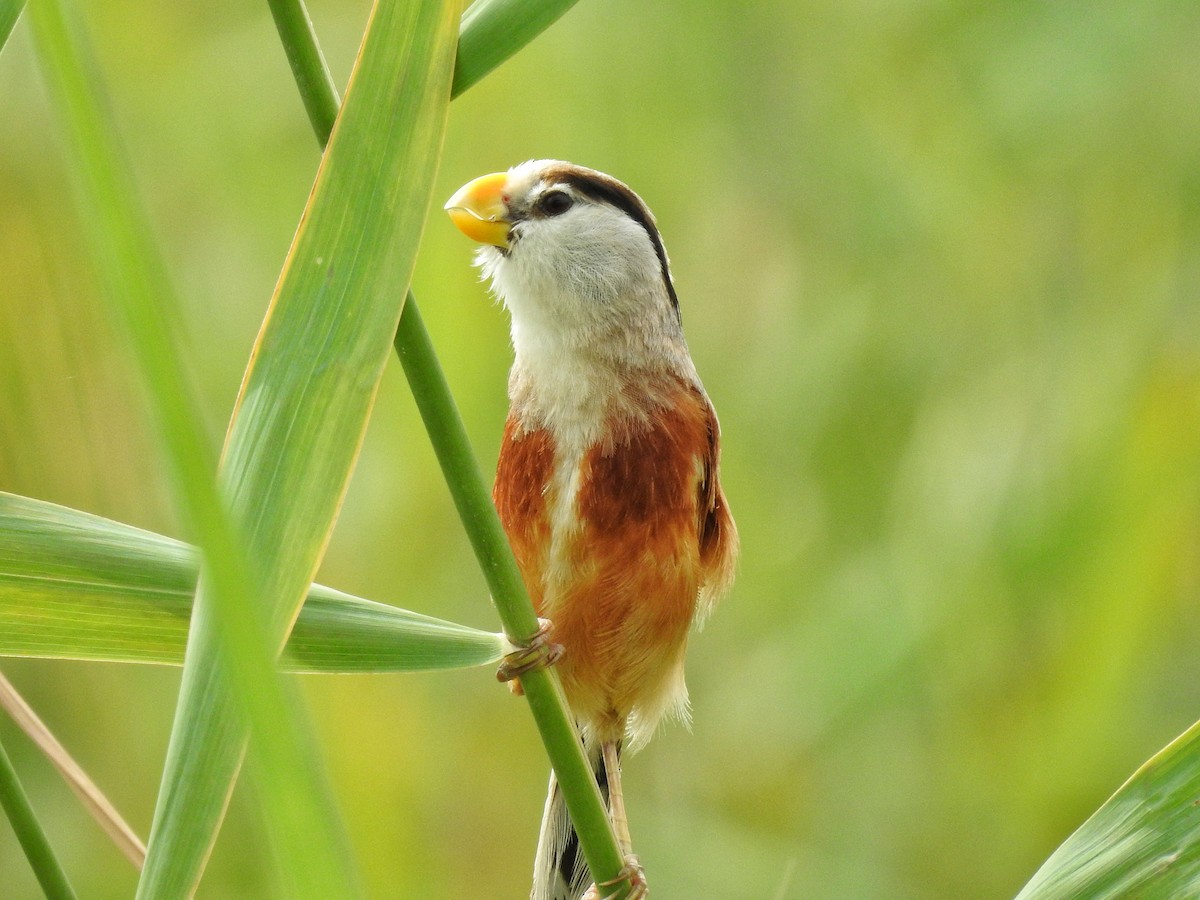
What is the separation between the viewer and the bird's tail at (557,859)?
2082mm

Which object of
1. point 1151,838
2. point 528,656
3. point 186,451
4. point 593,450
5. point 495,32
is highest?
point 495,32

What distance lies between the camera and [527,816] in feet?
8.86

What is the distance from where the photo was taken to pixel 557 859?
6.84ft

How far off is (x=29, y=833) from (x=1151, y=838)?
104 cm

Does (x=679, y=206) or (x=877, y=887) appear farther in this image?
(x=679, y=206)

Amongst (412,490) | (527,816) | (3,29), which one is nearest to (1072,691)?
(527,816)

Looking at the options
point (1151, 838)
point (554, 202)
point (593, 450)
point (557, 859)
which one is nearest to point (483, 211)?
point (554, 202)

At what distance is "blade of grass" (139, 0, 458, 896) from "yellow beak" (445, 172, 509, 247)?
86 cm

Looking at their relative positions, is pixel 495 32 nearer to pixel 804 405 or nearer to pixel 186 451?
pixel 186 451

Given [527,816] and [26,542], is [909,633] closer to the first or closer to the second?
[527,816]

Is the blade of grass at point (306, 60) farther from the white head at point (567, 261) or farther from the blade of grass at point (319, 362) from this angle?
the white head at point (567, 261)

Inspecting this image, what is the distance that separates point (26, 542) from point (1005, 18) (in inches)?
85.6

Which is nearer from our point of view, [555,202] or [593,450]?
[593,450]

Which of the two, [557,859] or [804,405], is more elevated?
[804,405]
